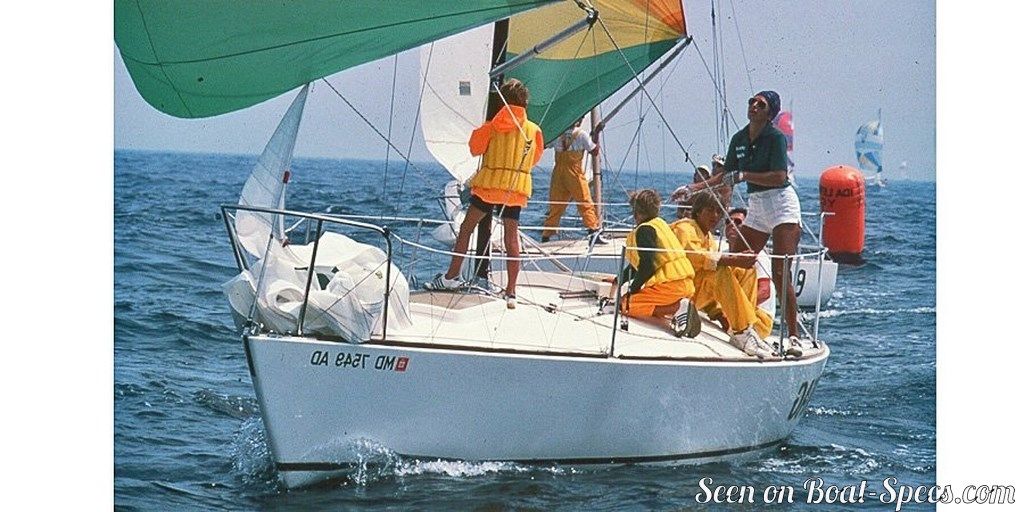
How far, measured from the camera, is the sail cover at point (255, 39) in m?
5.43

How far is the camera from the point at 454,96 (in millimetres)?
7895

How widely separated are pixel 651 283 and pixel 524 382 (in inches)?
38.2

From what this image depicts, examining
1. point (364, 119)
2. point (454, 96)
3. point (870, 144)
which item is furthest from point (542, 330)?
point (870, 144)

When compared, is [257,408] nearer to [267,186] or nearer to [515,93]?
[267,186]

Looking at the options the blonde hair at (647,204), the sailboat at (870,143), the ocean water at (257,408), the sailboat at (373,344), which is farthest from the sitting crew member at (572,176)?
the sailboat at (373,344)

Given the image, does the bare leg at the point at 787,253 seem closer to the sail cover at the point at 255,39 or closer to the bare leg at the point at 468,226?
the bare leg at the point at 468,226

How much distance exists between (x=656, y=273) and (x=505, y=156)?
2.56 feet

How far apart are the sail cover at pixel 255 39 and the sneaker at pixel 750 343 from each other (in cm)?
173

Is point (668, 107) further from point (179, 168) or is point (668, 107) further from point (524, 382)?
point (524, 382)

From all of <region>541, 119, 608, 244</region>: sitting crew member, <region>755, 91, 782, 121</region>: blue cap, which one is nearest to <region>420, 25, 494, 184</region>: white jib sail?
<region>755, 91, 782, 121</region>: blue cap

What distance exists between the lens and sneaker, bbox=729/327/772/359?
6250mm
